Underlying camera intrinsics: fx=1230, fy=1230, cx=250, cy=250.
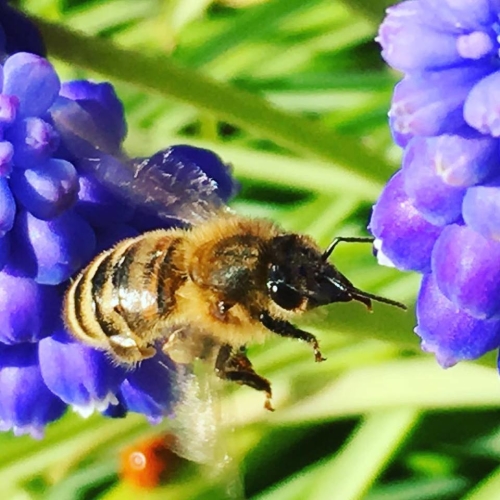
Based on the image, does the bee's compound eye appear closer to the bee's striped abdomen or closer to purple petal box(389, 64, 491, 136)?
the bee's striped abdomen

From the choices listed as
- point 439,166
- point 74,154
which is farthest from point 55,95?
point 439,166

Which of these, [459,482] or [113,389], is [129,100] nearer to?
[459,482]

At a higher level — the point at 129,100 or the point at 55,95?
the point at 55,95

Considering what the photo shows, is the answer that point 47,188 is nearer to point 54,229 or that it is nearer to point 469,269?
point 54,229

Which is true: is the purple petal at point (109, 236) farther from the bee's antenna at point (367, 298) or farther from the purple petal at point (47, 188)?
the bee's antenna at point (367, 298)

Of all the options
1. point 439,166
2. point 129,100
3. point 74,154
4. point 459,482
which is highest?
point 439,166

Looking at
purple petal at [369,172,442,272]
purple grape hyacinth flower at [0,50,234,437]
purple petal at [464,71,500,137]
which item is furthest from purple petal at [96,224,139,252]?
purple petal at [464,71,500,137]

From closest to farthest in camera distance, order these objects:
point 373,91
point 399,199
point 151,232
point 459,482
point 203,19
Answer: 1. point 399,199
2. point 151,232
3. point 459,482
4. point 373,91
5. point 203,19
